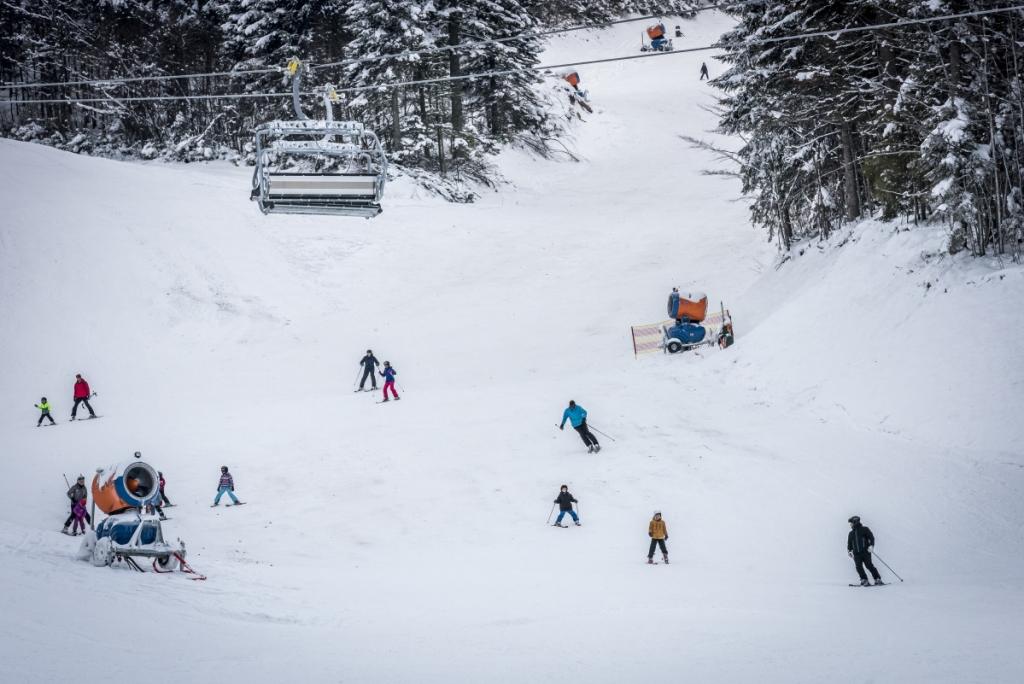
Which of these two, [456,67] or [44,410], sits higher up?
[456,67]

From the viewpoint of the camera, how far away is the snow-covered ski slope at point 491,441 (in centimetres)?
985

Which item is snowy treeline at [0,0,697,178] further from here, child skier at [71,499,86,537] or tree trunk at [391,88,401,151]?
child skier at [71,499,86,537]

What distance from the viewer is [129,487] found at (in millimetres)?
12930

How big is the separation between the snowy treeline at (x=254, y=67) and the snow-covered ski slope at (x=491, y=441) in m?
6.07

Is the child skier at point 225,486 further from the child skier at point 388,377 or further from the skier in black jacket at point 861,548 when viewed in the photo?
the skier in black jacket at point 861,548

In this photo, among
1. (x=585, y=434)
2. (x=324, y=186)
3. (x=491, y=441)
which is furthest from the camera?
(x=491, y=441)

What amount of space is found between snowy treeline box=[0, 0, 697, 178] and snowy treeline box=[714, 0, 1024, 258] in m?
18.5

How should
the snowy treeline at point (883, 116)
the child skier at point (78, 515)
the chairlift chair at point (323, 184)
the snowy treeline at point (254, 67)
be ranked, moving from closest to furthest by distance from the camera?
the chairlift chair at point (323, 184), the child skier at point (78, 515), the snowy treeline at point (883, 116), the snowy treeline at point (254, 67)

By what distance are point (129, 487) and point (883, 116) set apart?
19937 mm

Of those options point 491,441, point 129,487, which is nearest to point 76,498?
point 129,487

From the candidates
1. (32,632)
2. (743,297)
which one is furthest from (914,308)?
(32,632)

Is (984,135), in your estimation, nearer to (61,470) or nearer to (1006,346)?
(1006,346)

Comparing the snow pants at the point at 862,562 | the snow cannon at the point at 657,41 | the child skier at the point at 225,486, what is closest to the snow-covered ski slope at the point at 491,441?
the child skier at the point at 225,486

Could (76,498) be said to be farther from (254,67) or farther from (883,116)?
(254,67)
